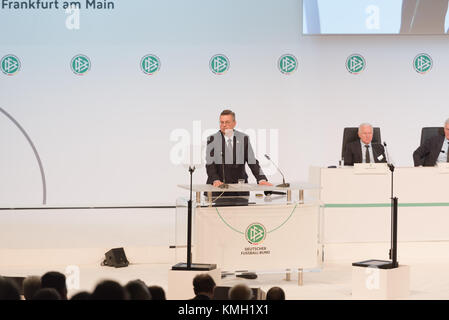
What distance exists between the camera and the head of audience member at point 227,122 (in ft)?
19.5

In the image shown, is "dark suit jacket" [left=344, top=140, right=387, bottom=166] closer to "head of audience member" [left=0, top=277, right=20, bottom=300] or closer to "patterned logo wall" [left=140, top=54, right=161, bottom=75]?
"patterned logo wall" [left=140, top=54, right=161, bottom=75]

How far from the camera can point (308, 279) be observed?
19.4 feet

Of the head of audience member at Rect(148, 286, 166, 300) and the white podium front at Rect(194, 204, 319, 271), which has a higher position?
the head of audience member at Rect(148, 286, 166, 300)

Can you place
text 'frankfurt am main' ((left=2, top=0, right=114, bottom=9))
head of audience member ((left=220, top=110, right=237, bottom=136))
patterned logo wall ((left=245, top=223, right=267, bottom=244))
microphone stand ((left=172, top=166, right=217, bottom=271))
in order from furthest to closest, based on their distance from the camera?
text 'frankfurt am main' ((left=2, top=0, right=114, bottom=9)) → head of audience member ((left=220, top=110, right=237, bottom=136)) → patterned logo wall ((left=245, top=223, right=267, bottom=244)) → microphone stand ((left=172, top=166, right=217, bottom=271))

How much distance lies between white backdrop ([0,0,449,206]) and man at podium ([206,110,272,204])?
6.01ft

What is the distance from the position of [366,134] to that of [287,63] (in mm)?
1648

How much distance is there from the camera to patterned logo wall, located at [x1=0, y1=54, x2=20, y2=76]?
25.4 feet

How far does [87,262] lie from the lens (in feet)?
22.4

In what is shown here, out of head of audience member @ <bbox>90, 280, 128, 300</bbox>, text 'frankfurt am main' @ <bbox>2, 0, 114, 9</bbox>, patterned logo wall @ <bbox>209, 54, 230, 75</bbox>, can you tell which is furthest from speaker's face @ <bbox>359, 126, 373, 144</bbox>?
head of audience member @ <bbox>90, 280, 128, 300</bbox>

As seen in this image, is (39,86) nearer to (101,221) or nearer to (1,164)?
(1,164)

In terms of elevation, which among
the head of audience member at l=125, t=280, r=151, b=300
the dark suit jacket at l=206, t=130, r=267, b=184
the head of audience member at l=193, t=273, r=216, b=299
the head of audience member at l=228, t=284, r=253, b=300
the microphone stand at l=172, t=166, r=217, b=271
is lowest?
the microphone stand at l=172, t=166, r=217, b=271

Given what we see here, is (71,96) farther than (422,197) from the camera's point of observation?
Yes

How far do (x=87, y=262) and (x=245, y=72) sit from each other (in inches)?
114
